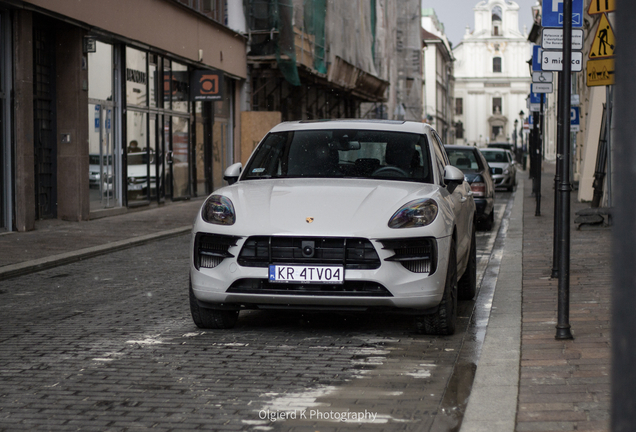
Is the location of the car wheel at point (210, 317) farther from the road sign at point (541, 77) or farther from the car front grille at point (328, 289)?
the road sign at point (541, 77)

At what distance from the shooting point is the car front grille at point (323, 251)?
5691mm

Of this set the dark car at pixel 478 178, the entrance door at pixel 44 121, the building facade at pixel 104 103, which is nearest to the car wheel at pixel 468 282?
the dark car at pixel 478 178

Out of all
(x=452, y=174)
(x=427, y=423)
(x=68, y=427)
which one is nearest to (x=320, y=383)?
(x=427, y=423)

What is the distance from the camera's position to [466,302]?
25.8ft

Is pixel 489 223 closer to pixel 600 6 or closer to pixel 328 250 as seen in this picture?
pixel 600 6

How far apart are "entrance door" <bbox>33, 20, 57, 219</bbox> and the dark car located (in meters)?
7.30

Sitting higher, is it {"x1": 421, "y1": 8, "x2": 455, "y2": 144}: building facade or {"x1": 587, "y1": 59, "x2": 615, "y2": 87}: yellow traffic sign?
{"x1": 421, "y1": 8, "x2": 455, "y2": 144}: building facade

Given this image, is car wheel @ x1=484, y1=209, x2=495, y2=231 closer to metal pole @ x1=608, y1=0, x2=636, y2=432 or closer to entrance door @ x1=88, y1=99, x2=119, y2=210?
entrance door @ x1=88, y1=99, x2=119, y2=210

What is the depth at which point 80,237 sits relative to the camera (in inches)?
546

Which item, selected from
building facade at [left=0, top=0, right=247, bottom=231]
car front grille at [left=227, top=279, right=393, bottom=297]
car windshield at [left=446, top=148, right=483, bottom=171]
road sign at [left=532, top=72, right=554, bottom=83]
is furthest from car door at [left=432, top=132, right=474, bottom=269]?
building facade at [left=0, top=0, right=247, bottom=231]

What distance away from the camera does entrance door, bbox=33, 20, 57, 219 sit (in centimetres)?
1641

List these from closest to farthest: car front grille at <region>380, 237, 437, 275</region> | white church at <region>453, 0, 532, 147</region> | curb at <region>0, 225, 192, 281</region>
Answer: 1. car front grille at <region>380, 237, 437, 275</region>
2. curb at <region>0, 225, 192, 281</region>
3. white church at <region>453, 0, 532, 147</region>

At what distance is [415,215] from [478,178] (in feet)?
32.3

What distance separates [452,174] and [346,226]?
1351 mm
